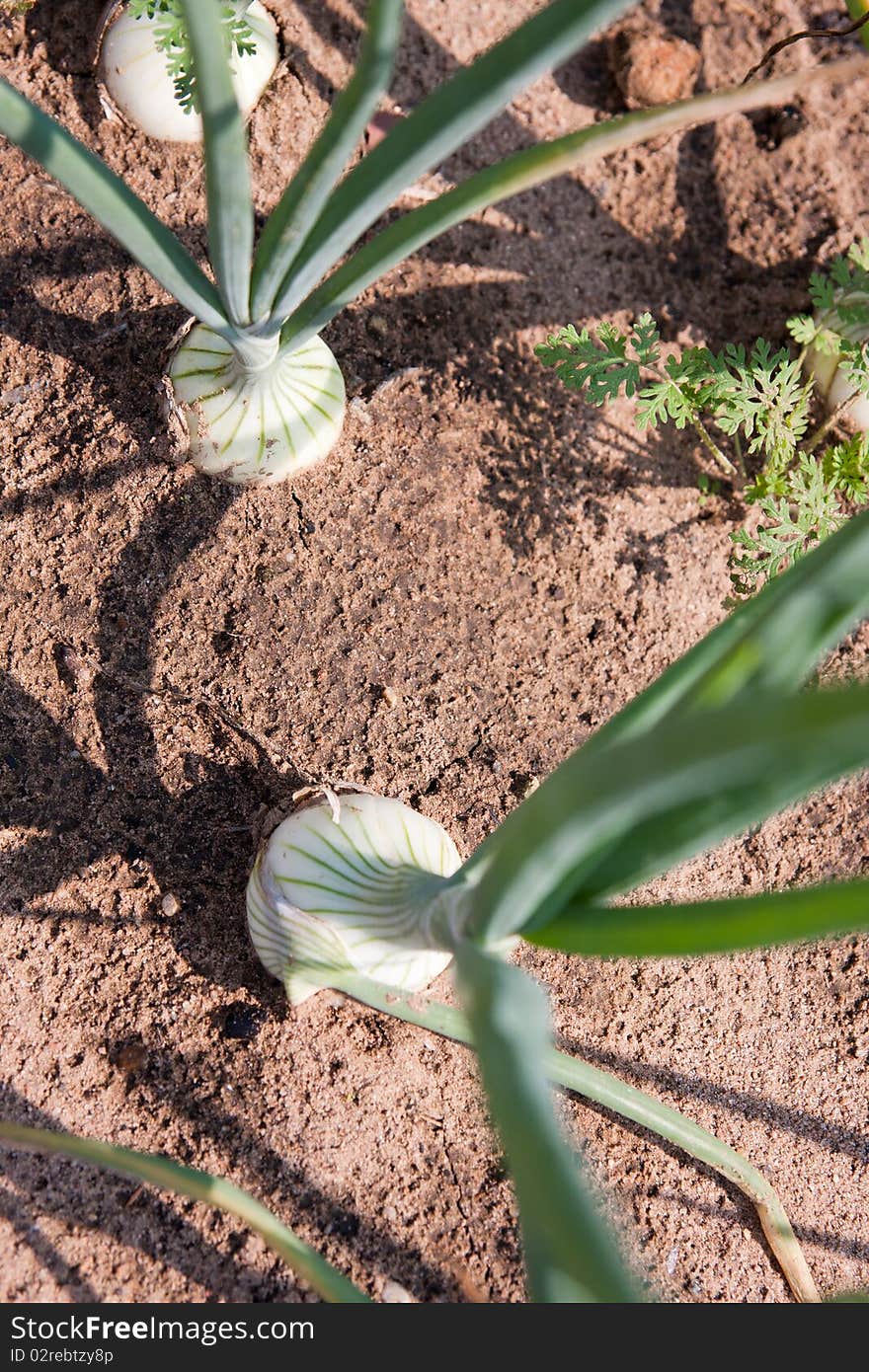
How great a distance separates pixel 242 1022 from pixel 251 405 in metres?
0.84

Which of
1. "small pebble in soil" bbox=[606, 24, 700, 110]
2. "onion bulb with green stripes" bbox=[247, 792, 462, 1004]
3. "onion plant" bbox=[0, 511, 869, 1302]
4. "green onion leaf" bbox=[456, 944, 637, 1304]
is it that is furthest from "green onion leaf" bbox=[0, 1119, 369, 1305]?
"small pebble in soil" bbox=[606, 24, 700, 110]

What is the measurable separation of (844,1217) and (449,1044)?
2.09 feet

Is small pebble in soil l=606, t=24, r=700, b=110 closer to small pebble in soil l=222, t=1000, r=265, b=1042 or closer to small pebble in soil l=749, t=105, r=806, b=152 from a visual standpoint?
small pebble in soil l=749, t=105, r=806, b=152

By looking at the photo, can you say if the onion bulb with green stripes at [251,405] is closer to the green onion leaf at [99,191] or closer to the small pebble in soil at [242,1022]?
the green onion leaf at [99,191]

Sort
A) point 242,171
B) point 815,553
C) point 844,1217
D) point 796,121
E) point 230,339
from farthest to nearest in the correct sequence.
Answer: point 796,121
point 844,1217
point 230,339
point 242,171
point 815,553

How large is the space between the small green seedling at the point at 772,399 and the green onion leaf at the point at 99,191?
1.76ft

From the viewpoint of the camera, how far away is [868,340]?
5.40 ft

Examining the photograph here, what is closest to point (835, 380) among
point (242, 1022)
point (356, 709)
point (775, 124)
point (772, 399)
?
point (772, 399)

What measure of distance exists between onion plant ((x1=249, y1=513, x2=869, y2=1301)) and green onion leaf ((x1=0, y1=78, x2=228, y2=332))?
65 cm

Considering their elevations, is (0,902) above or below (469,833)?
A: above

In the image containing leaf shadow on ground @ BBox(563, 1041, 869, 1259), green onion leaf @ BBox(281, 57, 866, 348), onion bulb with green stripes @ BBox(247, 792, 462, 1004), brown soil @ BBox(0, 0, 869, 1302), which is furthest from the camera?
leaf shadow on ground @ BBox(563, 1041, 869, 1259)

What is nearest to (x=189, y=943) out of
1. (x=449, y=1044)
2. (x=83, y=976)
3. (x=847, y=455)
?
(x=83, y=976)

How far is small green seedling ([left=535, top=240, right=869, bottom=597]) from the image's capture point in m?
1.50

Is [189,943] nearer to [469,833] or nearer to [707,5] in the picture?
[469,833]
